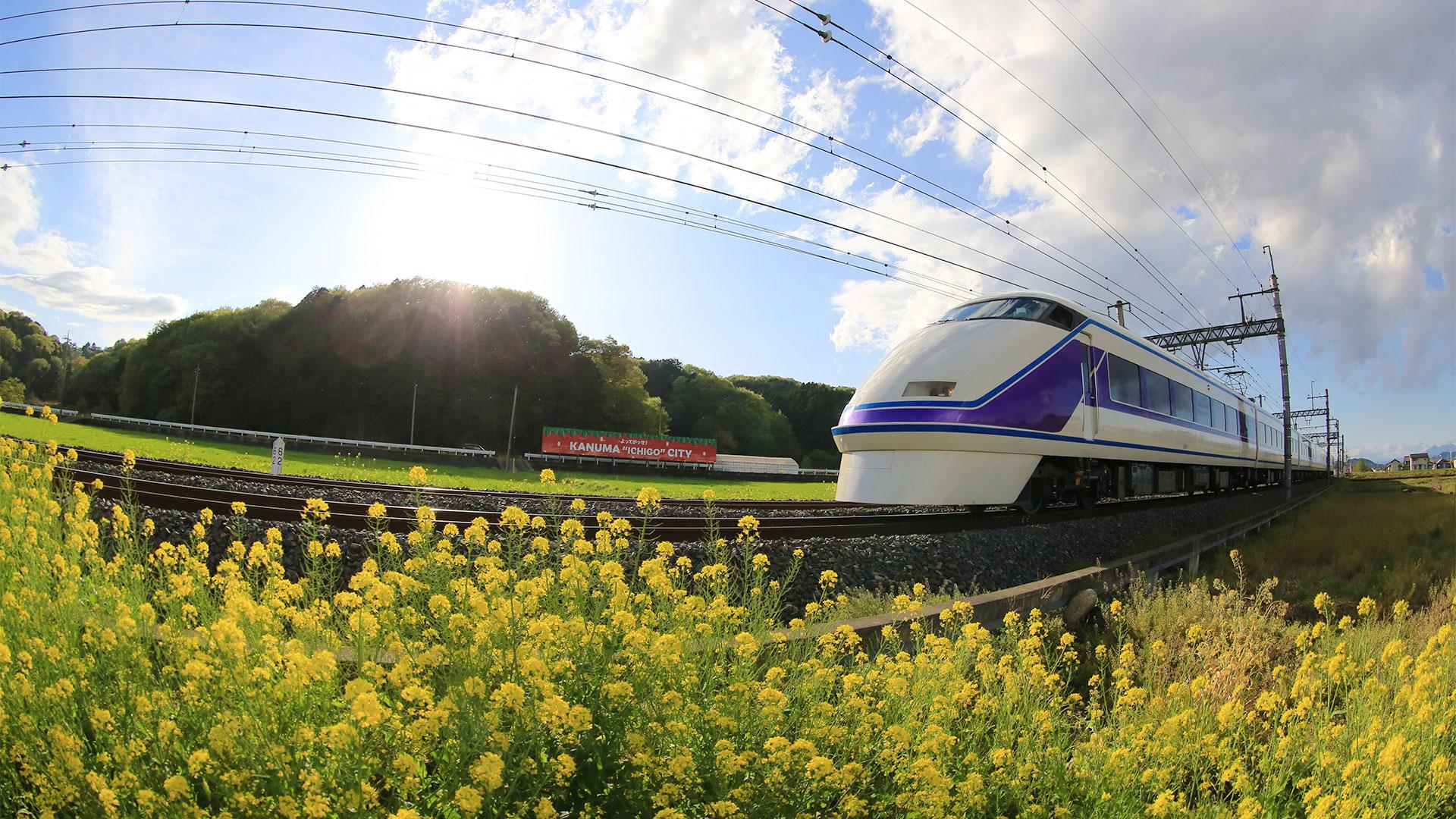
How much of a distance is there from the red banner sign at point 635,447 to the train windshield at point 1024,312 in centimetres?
3228

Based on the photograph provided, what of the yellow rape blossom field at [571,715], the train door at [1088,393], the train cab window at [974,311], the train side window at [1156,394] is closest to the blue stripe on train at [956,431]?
the train door at [1088,393]

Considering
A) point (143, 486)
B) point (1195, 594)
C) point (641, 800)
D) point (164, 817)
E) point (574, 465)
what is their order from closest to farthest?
point (164, 817), point (641, 800), point (1195, 594), point (143, 486), point (574, 465)

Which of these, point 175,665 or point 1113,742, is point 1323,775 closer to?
point 1113,742

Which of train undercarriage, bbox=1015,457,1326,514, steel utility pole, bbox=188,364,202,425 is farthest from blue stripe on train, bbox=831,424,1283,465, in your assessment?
steel utility pole, bbox=188,364,202,425

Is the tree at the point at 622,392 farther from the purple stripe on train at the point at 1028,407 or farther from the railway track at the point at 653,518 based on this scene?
the purple stripe on train at the point at 1028,407

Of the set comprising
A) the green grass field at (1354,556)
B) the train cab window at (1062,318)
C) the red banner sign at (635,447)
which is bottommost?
the green grass field at (1354,556)

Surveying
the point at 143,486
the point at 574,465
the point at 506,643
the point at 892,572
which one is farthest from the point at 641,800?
the point at 574,465

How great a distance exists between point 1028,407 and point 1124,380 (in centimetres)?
333

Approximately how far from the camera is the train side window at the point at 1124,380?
10.8 metres

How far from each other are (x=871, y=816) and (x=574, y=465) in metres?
36.4

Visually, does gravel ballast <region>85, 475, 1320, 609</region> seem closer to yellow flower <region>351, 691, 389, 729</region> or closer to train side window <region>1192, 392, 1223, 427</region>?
yellow flower <region>351, 691, 389, 729</region>

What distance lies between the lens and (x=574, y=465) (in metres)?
37.8

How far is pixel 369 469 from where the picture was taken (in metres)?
23.2

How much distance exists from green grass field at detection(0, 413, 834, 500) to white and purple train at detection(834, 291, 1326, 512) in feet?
26.2
